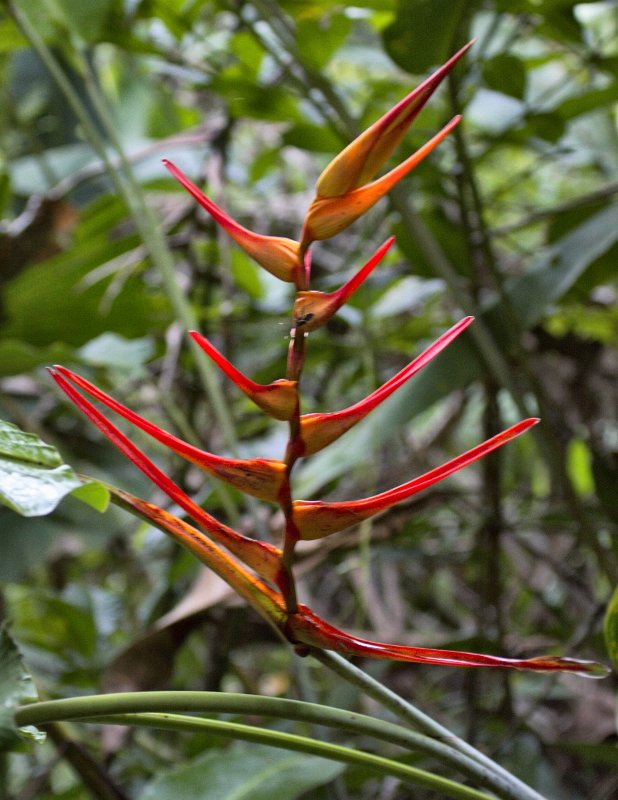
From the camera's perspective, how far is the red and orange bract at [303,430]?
0.67 feet

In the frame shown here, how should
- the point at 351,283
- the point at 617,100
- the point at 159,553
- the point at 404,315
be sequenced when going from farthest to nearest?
the point at 404,315, the point at 159,553, the point at 617,100, the point at 351,283

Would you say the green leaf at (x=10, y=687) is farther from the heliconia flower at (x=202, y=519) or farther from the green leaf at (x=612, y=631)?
the green leaf at (x=612, y=631)

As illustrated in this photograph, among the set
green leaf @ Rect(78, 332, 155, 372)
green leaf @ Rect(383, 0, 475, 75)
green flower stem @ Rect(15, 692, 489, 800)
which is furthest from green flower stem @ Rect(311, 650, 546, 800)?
green leaf @ Rect(78, 332, 155, 372)

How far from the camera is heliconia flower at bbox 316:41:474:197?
0.66 feet

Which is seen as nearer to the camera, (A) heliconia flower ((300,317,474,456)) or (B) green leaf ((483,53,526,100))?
(A) heliconia flower ((300,317,474,456))

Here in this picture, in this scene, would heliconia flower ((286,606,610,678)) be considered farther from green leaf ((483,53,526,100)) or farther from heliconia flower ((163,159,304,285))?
green leaf ((483,53,526,100))

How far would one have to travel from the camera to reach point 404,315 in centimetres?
112

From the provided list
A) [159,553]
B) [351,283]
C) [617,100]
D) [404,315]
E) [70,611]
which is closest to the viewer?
[351,283]

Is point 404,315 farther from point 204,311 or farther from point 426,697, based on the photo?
point 426,697

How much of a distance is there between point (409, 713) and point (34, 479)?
0.11 meters

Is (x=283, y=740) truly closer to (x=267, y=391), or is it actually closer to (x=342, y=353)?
(x=267, y=391)

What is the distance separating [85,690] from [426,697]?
0.31m

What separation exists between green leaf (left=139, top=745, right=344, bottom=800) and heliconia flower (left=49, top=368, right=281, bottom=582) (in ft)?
0.83

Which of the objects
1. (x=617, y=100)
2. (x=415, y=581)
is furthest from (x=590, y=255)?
(x=415, y=581)
